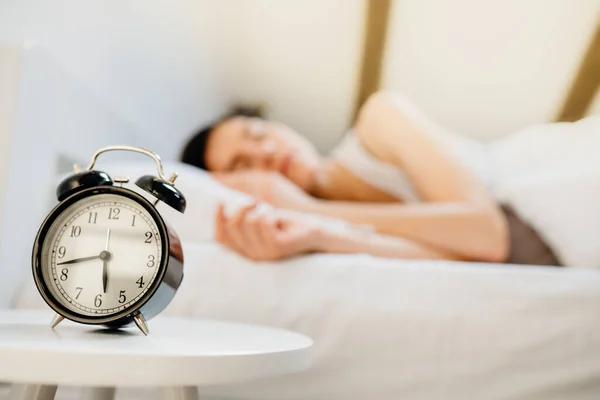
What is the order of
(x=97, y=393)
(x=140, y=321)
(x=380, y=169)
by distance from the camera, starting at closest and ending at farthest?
(x=140, y=321) < (x=97, y=393) < (x=380, y=169)

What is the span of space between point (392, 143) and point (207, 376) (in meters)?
0.85

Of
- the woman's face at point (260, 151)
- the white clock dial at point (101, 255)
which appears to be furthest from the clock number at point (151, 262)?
the woman's face at point (260, 151)

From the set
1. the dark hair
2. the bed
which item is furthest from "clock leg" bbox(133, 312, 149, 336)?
the dark hair

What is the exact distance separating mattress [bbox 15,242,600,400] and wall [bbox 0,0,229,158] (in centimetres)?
Result: 53

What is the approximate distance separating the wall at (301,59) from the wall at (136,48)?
0.24 feet

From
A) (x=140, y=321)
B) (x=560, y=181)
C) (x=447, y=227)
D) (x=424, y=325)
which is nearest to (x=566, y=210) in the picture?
(x=560, y=181)

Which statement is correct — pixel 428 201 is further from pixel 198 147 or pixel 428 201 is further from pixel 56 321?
pixel 56 321

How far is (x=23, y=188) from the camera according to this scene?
0.88m

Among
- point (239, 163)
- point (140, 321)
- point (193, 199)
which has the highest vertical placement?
point (140, 321)

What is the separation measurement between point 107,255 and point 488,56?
2.05 feet

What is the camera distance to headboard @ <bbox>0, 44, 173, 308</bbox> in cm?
85

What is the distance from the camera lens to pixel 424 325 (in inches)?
28.4

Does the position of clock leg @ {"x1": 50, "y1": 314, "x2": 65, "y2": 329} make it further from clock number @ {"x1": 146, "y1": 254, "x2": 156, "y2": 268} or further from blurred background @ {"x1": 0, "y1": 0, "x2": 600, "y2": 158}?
blurred background @ {"x1": 0, "y1": 0, "x2": 600, "y2": 158}

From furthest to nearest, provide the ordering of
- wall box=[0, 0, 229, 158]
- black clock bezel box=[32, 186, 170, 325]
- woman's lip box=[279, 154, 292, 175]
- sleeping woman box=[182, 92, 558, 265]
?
woman's lip box=[279, 154, 292, 175]
wall box=[0, 0, 229, 158]
sleeping woman box=[182, 92, 558, 265]
black clock bezel box=[32, 186, 170, 325]
